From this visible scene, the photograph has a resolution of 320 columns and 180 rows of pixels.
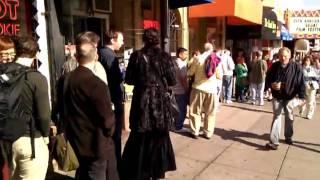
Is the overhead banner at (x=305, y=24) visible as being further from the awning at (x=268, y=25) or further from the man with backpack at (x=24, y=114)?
the man with backpack at (x=24, y=114)

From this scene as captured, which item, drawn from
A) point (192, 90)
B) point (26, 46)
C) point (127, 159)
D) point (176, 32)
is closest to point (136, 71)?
point (127, 159)

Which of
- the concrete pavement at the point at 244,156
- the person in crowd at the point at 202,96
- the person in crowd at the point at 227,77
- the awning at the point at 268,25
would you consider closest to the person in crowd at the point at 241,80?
the person in crowd at the point at 227,77

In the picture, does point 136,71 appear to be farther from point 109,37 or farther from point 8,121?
point 8,121

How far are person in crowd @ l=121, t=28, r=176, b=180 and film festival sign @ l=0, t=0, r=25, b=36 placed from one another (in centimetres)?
205

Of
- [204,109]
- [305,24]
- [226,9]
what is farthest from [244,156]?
[305,24]

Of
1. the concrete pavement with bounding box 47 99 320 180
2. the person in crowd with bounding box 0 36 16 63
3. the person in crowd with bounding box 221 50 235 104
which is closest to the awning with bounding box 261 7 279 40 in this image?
the person in crowd with bounding box 221 50 235 104

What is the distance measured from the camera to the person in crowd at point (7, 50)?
345 cm

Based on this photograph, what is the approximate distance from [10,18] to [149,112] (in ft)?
8.41

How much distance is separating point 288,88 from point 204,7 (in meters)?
5.87

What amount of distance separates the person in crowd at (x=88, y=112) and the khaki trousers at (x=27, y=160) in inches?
12.7

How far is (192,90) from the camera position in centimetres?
721

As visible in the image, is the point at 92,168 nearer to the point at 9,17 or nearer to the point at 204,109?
the point at 9,17

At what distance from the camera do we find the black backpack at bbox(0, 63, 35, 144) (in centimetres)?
314

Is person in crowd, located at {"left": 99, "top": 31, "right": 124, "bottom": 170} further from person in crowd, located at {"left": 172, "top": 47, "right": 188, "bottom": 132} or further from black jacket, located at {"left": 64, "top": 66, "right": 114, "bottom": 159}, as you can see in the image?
person in crowd, located at {"left": 172, "top": 47, "right": 188, "bottom": 132}
